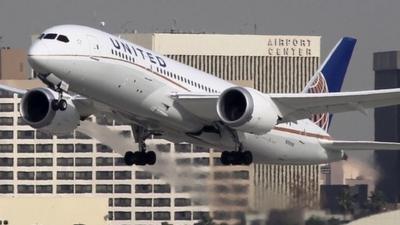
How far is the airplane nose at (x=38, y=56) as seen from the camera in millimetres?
61156

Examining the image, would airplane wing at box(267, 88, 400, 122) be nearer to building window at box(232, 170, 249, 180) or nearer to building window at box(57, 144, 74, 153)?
building window at box(232, 170, 249, 180)

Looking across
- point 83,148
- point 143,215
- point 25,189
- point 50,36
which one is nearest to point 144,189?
point 143,215

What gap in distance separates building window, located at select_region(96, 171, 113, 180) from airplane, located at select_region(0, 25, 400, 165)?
54601mm

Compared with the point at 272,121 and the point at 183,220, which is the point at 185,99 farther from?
the point at 183,220

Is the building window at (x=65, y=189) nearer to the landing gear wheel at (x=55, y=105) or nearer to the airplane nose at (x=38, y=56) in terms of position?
the landing gear wheel at (x=55, y=105)

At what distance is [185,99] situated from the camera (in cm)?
6531

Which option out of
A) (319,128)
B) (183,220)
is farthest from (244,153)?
(183,220)

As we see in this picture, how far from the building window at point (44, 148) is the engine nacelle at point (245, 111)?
66567mm

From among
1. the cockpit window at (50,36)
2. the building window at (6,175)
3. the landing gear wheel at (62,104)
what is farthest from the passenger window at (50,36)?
the building window at (6,175)

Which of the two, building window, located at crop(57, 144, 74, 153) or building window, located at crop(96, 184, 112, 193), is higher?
building window, located at crop(57, 144, 74, 153)

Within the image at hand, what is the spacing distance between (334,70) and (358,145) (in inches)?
411

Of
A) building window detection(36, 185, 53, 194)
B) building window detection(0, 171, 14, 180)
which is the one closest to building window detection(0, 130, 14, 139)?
building window detection(0, 171, 14, 180)

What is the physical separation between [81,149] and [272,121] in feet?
206

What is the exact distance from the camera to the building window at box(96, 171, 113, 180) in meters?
126
